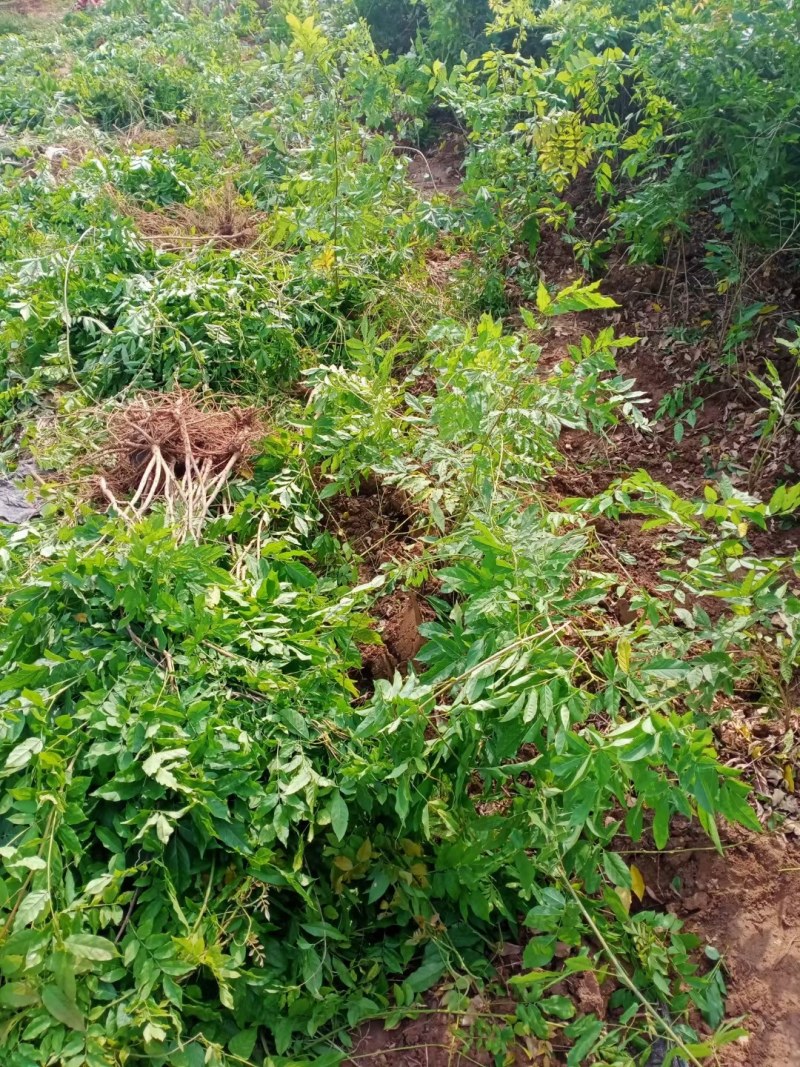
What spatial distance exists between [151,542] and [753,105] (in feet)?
9.35

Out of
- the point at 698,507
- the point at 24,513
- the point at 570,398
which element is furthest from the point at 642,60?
the point at 24,513

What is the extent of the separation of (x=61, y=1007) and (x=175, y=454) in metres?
2.00

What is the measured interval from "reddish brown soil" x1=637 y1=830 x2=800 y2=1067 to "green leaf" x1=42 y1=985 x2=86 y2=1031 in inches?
55.3

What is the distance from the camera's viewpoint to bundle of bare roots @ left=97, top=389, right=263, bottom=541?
108 inches

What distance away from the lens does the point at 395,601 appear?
256 cm

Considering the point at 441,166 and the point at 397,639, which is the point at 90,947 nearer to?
the point at 397,639

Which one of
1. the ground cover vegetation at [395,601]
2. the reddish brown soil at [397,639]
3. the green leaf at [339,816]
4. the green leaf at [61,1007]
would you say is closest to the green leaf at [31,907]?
the ground cover vegetation at [395,601]

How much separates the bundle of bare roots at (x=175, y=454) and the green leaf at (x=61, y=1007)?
1.52 metres

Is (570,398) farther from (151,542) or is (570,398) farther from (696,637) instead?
(151,542)

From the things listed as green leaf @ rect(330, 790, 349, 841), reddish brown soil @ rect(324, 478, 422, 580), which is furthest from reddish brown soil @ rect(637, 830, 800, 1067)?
reddish brown soil @ rect(324, 478, 422, 580)

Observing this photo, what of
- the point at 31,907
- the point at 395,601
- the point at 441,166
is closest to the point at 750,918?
the point at 395,601

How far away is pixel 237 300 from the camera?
11.7 ft

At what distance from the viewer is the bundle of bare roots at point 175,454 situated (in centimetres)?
273

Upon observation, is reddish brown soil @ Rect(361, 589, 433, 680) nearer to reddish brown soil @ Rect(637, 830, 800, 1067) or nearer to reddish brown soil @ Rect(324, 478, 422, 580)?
reddish brown soil @ Rect(324, 478, 422, 580)
